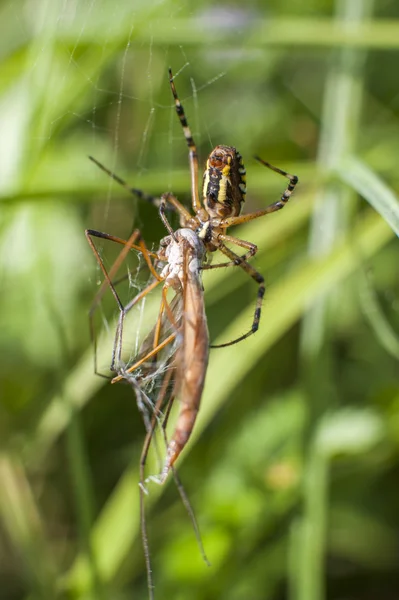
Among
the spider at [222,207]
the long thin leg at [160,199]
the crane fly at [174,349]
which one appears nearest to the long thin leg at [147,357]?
the crane fly at [174,349]

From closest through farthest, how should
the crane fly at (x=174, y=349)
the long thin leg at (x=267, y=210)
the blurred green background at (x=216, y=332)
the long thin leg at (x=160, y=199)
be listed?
1. the crane fly at (x=174, y=349)
2. the long thin leg at (x=160, y=199)
3. the long thin leg at (x=267, y=210)
4. the blurred green background at (x=216, y=332)

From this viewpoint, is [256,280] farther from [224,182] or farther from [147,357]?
[147,357]

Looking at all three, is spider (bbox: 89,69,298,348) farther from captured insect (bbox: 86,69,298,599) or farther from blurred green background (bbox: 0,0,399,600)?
blurred green background (bbox: 0,0,399,600)

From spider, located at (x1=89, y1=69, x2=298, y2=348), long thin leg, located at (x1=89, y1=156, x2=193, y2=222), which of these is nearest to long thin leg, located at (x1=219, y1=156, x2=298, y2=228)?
spider, located at (x1=89, y1=69, x2=298, y2=348)

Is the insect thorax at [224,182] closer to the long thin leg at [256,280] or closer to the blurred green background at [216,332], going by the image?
the long thin leg at [256,280]

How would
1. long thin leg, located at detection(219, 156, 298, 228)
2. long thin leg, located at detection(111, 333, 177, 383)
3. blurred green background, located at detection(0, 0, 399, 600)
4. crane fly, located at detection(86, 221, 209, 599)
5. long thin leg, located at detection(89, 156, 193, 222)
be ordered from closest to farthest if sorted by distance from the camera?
crane fly, located at detection(86, 221, 209, 599) < long thin leg, located at detection(111, 333, 177, 383) < long thin leg, located at detection(89, 156, 193, 222) < long thin leg, located at detection(219, 156, 298, 228) < blurred green background, located at detection(0, 0, 399, 600)

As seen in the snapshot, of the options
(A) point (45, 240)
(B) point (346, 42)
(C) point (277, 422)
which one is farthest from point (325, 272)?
(A) point (45, 240)

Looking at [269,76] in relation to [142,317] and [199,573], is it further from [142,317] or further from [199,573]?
[199,573]
